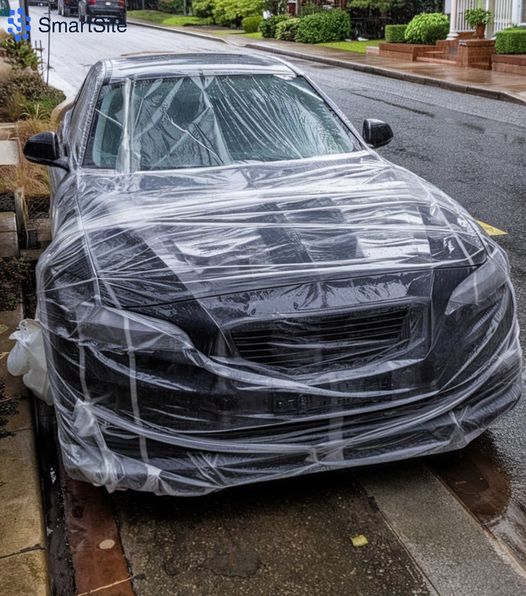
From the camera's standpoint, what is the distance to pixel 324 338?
311 centimetres

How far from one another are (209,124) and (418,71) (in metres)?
A: 16.8

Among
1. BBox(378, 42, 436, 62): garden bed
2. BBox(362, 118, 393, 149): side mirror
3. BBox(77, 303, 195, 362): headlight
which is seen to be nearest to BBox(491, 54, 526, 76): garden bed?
BBox(378, 42, 436, 62): garden bed

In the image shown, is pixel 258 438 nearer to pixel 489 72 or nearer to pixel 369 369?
pixel 369 369

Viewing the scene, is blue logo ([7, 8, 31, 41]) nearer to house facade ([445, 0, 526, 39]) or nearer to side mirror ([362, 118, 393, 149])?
side mirror ([362, 118, 393, 149])

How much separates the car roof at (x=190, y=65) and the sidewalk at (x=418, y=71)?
36.8 feet

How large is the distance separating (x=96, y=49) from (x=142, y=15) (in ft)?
90.8

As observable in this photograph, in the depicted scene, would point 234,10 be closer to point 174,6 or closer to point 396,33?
point 174,6

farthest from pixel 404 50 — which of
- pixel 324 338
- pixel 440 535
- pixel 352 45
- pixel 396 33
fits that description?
pixel 440 535

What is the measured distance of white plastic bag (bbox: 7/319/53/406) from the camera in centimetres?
402

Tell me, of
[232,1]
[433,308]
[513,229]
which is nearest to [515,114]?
[513,229]

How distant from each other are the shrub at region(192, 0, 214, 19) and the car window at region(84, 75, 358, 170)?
40775 mm

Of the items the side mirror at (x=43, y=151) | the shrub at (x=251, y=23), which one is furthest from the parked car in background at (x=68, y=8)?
the side mirror at (x=43, y=151)

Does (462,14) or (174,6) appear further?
(174,6)

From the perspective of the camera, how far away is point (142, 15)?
5244 centimetres
